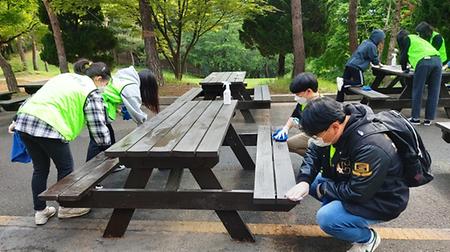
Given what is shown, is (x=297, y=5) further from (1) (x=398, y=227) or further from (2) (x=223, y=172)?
(1) (x=398, y=227)

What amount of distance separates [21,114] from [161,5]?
7.75 meters

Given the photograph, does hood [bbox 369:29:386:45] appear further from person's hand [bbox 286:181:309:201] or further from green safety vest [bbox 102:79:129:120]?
person's hand [bbox 286:181:309:201]

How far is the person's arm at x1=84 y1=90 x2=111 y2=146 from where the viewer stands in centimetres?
278

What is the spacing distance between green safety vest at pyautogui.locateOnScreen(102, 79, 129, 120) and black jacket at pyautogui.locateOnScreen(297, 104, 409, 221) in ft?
6.79

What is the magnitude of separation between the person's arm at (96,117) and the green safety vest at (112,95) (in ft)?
1.78

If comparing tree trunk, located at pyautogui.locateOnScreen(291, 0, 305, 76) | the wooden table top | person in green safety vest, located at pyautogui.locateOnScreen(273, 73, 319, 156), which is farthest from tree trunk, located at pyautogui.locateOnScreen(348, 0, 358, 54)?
person in green safety vest, located at pyautogui.locateOnScreen(273, 73, 319, 156)

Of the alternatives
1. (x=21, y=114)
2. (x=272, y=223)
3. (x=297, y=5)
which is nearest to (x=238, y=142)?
(x=272, y=223)

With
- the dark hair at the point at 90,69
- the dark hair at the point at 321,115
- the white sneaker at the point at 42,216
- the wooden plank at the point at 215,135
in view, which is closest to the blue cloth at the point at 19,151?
the white sneaker at the point at 42,216

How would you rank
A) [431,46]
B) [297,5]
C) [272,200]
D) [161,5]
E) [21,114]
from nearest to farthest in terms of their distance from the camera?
[272,200]
[21,114]
[431,46]
[297,5]
[161,5]

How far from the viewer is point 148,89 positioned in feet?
11.5

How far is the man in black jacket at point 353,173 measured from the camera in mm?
1963

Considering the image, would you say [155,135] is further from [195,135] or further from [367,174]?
[367,174]

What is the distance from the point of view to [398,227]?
9.16 feet

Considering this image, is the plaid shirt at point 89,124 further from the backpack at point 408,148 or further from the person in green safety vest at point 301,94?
the backpack at point 408,148
